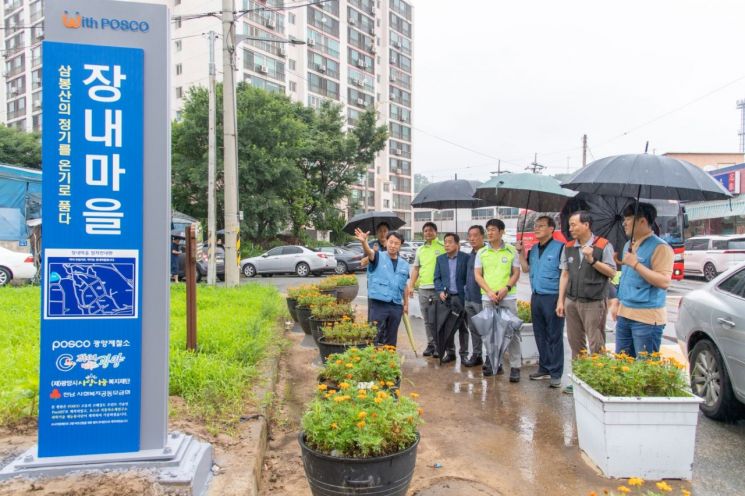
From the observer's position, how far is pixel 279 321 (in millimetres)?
9172

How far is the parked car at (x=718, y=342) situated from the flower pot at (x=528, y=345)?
1.82 m

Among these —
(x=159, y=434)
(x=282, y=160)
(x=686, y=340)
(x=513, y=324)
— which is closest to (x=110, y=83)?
(x=159, y=434)

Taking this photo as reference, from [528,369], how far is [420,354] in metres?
1.54

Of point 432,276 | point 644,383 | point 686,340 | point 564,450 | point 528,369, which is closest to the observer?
point 644,383

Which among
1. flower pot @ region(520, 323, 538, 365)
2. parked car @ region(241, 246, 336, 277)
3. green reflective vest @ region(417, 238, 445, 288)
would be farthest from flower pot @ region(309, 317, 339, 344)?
parked car @ region(241, 246, 336, 277)

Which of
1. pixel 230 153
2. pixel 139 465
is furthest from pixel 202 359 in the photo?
pixel 230 153

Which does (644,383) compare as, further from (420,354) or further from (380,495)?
(420,354)

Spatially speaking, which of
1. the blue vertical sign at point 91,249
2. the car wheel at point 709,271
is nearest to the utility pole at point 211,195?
the blue vertical sign at point 91,249

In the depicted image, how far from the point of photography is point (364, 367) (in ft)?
12.6

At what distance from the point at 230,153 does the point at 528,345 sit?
7.89 m

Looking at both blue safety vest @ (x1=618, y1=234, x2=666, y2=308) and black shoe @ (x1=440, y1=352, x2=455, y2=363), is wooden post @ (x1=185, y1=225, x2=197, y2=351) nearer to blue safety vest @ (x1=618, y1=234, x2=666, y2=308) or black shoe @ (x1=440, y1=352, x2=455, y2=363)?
black shoe @ (x1=440, y1=352, x2=455, y2=363)

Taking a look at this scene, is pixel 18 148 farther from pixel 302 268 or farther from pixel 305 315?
pixel 305 315

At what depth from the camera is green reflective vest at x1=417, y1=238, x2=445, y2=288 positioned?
22.4 feet

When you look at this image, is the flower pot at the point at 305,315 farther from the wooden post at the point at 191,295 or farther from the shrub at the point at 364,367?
the shrub at the point at 364,367
